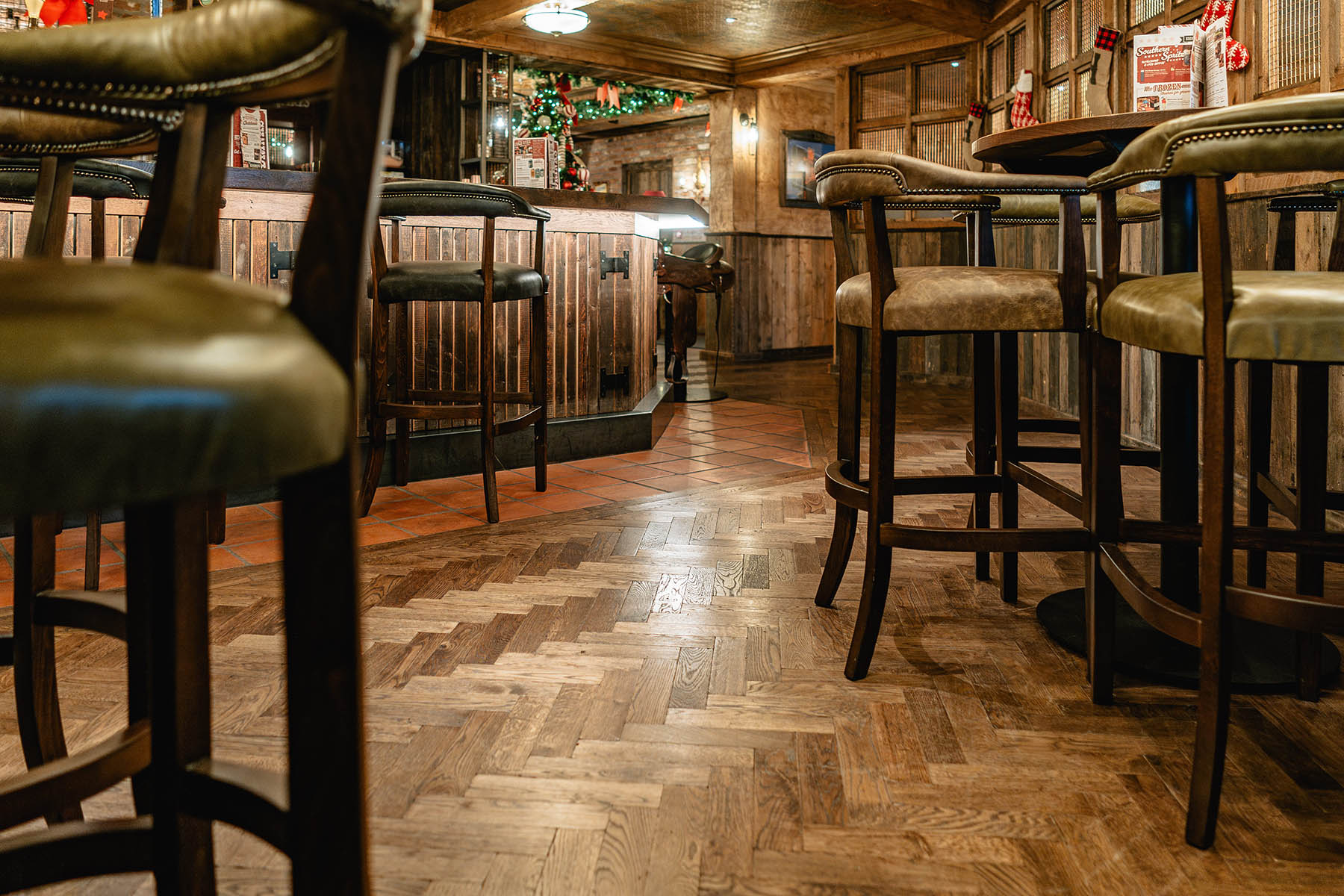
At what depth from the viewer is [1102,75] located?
3102 mm

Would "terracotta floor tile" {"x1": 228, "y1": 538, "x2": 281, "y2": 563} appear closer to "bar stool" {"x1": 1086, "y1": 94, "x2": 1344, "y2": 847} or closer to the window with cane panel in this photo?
"bar stool" {"x1": 1086, "y1": 94, "x2": 1344, "y2": 847}

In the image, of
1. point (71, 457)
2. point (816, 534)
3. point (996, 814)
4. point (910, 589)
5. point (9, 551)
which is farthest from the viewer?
point (816, 534)

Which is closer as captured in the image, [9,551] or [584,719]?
[584,719]

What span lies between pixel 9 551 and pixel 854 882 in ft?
8.45

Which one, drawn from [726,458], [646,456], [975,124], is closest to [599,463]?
[646,456]

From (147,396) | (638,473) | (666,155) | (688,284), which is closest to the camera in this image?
(147,396)

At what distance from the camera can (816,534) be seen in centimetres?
297

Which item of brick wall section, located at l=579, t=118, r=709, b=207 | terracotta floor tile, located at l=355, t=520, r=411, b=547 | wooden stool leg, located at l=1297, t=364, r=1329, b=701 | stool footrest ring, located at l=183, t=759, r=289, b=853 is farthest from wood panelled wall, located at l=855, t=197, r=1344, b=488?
brick wall section, located at l=579, t=118, r=709, b=207

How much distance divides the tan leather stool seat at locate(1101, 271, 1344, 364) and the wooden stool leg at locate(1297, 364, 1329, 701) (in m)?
0.46

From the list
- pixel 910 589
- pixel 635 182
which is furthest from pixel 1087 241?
pixel 635 182

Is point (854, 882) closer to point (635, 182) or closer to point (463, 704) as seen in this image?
point (463, 704)

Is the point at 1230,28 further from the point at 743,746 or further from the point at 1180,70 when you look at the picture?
the point at 743,746

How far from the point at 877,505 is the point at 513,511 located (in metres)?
1.69

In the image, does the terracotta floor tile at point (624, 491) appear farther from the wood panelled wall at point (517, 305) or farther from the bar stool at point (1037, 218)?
the bar stool at point (1037, 218)
